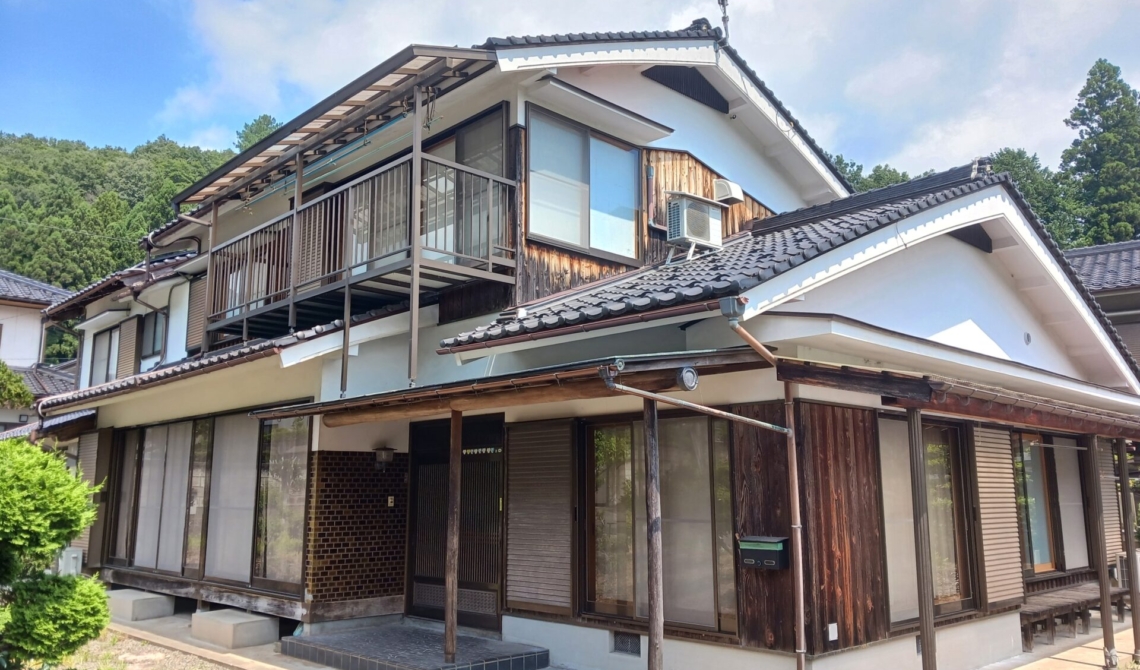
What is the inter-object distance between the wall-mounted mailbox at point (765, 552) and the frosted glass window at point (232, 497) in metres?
7.07

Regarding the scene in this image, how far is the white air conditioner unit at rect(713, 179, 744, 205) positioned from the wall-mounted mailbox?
5.79m

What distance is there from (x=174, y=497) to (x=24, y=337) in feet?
61.7

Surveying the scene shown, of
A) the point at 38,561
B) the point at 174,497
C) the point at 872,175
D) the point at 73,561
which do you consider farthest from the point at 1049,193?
the point at 38,561

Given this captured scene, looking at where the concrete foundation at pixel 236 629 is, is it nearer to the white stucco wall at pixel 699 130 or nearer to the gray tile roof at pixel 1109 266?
the white stucco wall at pixel 699 130

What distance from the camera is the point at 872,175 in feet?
142

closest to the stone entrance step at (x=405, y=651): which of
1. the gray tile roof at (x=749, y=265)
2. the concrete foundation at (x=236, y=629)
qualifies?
the concrete foundation at (x=236, y=629)

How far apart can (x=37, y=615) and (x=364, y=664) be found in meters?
2.84

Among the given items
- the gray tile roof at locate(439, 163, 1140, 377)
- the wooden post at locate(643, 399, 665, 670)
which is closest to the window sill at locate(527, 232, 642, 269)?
the gray tile roof at locate(439, 163, 1140, 377)

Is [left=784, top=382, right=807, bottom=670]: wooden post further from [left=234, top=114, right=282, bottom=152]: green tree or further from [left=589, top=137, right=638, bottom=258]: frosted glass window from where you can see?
[left=234, top=114, right=282, bottom=152]: green tree

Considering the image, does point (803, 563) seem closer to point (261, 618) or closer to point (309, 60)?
point (261, 618)

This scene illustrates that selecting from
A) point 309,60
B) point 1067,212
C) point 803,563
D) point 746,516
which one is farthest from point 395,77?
point 1067,212

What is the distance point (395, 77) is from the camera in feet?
28.3

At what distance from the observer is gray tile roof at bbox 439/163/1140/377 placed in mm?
6578

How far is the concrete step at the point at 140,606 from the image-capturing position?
12.1 m
